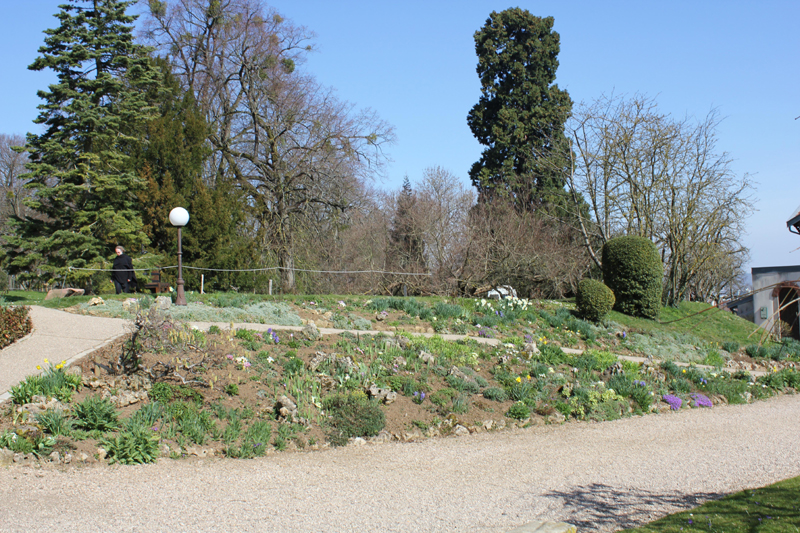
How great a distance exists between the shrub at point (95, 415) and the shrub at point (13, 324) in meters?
3.42

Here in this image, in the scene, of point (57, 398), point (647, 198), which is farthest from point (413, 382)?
point (647, 198)

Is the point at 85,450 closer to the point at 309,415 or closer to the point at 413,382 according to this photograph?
the point at 309,415

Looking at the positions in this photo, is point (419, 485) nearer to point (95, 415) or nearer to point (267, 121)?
point (95, 415)

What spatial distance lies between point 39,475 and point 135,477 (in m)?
0.78

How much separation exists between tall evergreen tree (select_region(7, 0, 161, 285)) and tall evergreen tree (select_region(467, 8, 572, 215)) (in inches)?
565

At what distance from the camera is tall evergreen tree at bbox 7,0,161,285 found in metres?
15.8

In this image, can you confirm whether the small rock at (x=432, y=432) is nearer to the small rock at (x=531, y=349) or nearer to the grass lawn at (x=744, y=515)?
the grass lawn at (x=744, y=515)

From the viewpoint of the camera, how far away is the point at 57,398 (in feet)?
20.7

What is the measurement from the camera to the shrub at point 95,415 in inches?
230

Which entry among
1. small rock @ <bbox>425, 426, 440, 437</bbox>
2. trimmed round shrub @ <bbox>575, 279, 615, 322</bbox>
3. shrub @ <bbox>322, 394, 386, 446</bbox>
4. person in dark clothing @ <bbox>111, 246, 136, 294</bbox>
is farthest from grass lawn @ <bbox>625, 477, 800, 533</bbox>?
person in dark clothing @ <bbox>111, 246, 136, 294</bbox>

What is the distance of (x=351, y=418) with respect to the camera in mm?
6902

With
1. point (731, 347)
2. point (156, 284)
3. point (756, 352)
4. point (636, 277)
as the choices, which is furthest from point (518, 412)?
point (156, 284)

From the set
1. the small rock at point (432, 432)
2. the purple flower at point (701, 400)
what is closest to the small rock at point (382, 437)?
the small rock at point (432, 432)

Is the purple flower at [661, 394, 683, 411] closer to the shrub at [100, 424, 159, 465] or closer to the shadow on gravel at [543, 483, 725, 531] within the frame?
the shadow on gravel at [543, 483, 725, 531]
